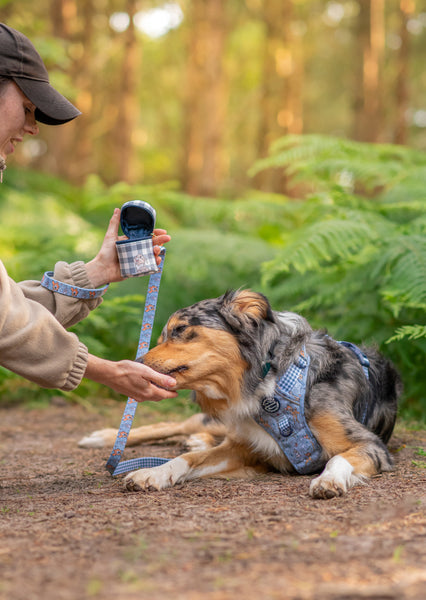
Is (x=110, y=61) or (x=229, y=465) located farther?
(x=110, y=61)

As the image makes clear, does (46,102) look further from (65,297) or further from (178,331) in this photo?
(178,331)

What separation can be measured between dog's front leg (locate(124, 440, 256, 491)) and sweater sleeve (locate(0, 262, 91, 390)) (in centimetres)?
88

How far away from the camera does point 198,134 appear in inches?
794

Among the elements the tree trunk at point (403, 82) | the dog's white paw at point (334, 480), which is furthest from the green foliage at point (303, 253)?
the tree trunk at point (403, 82)

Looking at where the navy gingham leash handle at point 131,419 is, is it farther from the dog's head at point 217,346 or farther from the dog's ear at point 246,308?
the dog's ear at point 246,308

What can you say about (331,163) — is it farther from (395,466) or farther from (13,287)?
(13,287)

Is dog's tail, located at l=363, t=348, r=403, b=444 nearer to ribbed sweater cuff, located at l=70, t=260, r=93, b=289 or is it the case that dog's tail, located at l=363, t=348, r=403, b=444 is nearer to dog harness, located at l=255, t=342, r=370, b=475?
dog harness, located at l=255, t=342, r=370, b=475

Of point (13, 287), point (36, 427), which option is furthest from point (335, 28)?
point (13, 287)

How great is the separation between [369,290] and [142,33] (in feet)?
83.5

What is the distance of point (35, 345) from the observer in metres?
3.35

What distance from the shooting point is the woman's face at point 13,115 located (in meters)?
3.61

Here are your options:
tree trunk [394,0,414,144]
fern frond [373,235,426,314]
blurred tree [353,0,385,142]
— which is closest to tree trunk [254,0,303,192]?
blurred tree [353,0,385,142]

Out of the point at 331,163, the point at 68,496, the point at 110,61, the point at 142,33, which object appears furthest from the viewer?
the point at 142,33

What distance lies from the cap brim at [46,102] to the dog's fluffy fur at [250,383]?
4.96ft
